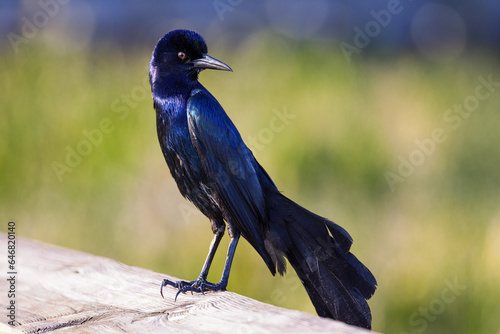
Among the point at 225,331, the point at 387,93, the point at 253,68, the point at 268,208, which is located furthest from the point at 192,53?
the point at 387,93

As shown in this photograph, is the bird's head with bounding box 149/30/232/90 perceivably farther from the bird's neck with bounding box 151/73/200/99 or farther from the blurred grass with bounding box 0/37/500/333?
the blurred grass with bounding box 0/37/500/333

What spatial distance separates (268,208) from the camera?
207cm

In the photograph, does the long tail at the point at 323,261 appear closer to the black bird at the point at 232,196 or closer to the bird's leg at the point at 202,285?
the black bird at the point at 232,196

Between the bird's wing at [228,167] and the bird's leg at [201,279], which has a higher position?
the bird's wing at [228,167]

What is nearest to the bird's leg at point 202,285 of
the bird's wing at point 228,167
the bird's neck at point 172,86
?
the bird's wing at point 228,167

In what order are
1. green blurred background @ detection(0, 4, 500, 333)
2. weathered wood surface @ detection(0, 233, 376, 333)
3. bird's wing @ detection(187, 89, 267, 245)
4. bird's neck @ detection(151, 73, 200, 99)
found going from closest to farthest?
weathered wood surface @ detection(0, 233, 376, 333), bird's wing @ detection(187, 89, 267, 245), bird's neck @ detection(151, 73, 200, 99), green blurred background @ detection(0, 4, 500, 333)

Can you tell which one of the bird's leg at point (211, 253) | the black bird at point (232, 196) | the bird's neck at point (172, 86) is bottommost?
the bird's leg at point (211, 253)

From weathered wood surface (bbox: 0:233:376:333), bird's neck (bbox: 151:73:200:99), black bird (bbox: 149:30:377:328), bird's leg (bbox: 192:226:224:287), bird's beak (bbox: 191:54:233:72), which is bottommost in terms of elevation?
weathered wood surface (bbox: 0:233:376:333)

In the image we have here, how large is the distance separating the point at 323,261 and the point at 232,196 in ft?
1.20

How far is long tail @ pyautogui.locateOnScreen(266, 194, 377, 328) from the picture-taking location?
183cm

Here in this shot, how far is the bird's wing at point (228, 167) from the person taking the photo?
204 centimetres

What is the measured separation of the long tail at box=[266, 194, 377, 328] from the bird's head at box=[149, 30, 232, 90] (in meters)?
0.57

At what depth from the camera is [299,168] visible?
10.3 feet

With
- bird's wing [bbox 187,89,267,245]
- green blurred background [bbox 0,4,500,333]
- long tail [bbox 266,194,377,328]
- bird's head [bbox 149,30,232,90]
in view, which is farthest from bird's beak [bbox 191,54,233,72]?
green blurred background [bbox 0,4,500,333]
